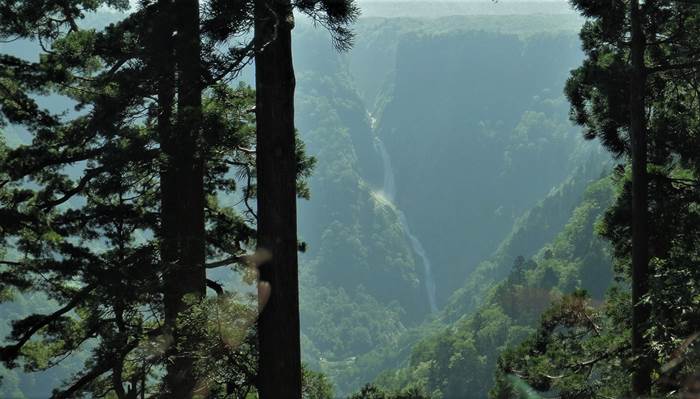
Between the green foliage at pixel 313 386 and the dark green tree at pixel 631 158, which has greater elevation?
the dark green tree at pixel 631 158

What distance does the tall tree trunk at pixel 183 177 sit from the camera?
7.41 m

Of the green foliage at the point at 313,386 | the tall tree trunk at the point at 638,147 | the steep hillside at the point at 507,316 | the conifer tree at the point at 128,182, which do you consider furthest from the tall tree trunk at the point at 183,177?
the steep hillside at the point at 507,316

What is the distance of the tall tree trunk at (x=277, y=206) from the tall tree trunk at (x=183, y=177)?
4.62 ft

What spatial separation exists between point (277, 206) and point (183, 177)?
9.95 feet

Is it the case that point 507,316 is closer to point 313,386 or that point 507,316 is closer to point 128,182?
point 128,182

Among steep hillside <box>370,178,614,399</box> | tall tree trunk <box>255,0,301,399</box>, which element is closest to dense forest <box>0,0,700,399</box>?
tall tree trunk <box>255,0,301,399</box>

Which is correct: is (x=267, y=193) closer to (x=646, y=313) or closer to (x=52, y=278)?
(x=646, y=313)

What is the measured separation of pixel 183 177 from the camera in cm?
A: 818

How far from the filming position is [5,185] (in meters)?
10.3

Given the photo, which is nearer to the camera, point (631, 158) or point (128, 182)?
point (128, 182)

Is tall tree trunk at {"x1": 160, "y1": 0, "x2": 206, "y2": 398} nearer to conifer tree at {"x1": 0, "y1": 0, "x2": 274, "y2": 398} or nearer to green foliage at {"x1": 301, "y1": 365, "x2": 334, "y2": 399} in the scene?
conifer tree at {"x1": 0, "y1": 0, "x2": 274, "y2": 398}

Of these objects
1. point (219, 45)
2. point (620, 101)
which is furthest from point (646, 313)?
point (219, 45)

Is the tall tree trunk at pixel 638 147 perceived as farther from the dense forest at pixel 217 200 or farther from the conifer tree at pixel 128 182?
the conifer tree at pixel 128 182

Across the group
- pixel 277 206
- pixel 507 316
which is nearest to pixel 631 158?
pixel 277 206
